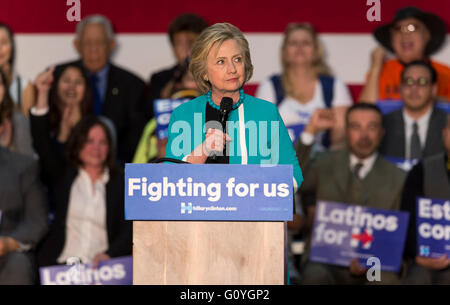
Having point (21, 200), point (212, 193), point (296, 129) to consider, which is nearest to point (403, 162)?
point (296, 129)

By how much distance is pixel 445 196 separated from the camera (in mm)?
4434

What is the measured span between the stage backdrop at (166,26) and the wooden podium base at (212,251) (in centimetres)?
302

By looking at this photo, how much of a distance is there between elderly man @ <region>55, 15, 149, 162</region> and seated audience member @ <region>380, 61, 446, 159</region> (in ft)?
4.99

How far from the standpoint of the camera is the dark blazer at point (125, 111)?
16.1ft

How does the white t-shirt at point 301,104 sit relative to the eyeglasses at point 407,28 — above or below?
below

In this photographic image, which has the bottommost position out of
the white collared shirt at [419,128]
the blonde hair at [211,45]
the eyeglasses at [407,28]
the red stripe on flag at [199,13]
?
the white collared shirt at [419,128]

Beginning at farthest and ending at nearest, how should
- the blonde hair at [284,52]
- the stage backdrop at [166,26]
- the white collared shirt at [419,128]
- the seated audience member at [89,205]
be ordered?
1. the stage backdrop at [166,26]
2. the blonde hair at [284,52]
3. the white collared shirt at [419,128]
4. the seated audience member at [89,205]

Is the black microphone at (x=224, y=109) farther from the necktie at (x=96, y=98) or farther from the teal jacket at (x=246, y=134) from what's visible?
the necktie at (x=96, y=98)

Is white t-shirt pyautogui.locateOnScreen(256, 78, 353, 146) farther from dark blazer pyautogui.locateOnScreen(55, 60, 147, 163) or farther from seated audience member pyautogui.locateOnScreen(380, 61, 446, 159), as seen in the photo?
dark blazer pyautogui.locateOnScreen(55, 60, 147, 163)

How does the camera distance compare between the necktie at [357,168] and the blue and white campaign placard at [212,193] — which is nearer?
the blue and white campaign placard at [212,193]


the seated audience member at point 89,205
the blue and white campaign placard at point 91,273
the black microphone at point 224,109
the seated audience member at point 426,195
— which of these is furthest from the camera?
the seated audience member at point 89,205

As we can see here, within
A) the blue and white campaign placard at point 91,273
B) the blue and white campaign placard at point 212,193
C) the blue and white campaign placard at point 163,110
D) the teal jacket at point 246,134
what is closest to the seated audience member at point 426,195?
the blue and white campaign placard at point 163,110

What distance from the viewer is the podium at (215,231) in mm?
2320

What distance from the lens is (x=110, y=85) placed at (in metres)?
4.98
